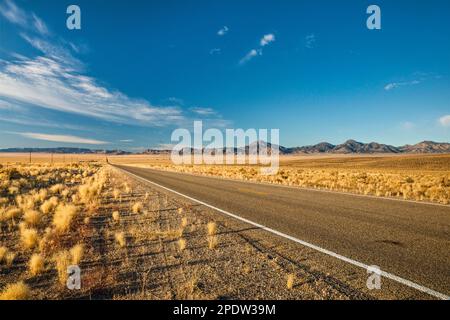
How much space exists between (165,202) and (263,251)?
7.57 meters

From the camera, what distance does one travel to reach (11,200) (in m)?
13.4

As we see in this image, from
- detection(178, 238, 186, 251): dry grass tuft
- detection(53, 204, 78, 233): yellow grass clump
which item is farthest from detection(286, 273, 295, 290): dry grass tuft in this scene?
detection(53, 204, 78, 233): yellow grass clump

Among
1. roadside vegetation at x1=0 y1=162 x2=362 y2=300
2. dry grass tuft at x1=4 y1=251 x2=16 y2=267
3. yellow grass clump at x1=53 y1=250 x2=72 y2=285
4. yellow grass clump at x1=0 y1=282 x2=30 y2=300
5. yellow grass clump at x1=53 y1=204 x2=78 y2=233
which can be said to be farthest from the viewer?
yellow grass clump at x1=53 y1=204 x2=78 y2=233

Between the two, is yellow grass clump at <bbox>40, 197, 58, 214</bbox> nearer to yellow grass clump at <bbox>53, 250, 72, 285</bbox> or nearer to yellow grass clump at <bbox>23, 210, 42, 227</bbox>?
yellow grass clump at <bbox>23, 210, 42, 227</bbox>

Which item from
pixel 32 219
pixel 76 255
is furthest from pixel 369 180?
pixel 76 255

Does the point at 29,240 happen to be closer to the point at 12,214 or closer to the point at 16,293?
the point at 16,293

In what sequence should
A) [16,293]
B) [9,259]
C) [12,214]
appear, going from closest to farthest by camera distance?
[16,293] → [9,259] → [12,214]

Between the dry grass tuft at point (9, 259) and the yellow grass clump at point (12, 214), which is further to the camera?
the yellow grass clump at point (12, 214)

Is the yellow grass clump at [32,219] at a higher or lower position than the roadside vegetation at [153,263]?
higher

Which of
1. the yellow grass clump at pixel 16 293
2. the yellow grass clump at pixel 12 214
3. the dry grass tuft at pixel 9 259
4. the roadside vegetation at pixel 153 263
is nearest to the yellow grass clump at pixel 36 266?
the roadside vegetation at pixel 153 263

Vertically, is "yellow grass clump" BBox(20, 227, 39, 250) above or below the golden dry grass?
above

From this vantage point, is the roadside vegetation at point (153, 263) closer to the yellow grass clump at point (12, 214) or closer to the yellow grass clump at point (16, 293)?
the yellow grass clump at point (16, 293)
